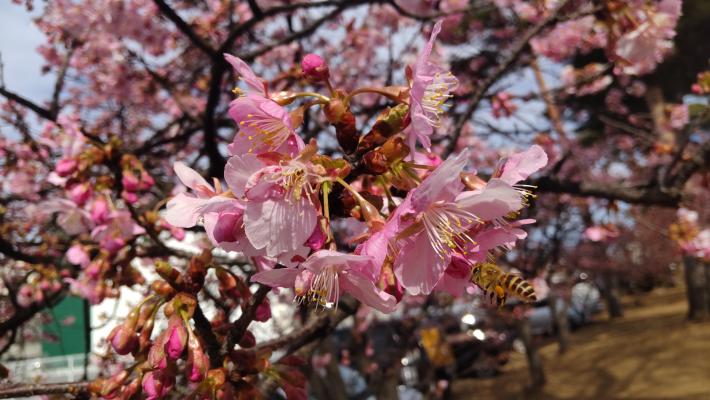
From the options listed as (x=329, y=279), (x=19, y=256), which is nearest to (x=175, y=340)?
(x=329, y=279)

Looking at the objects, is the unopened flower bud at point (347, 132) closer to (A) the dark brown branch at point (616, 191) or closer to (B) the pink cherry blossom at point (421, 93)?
(B) the pink cherry blossom at point (421, 93)

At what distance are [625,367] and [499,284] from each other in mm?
9534

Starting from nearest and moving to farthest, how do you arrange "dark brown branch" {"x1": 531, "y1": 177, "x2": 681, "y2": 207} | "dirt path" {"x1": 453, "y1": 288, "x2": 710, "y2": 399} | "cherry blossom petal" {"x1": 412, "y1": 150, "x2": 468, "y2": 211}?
"cherry blossom petal" {"x1": 412, "y1": 150, "x2": 468, "y2": 211}
"dark brown branch" {"x1": 531, "y1": 177, "x2": 681, "y2": 207}
"dirt path" {"x1": 453, "y1": 288, "x2": 710, "y2": 399}

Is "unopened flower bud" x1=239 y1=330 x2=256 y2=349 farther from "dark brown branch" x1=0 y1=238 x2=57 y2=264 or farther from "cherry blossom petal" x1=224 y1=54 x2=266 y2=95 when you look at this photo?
"dark brown branch" x1=0 y1=238 x2=57 y2=264

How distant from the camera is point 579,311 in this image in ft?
52.2

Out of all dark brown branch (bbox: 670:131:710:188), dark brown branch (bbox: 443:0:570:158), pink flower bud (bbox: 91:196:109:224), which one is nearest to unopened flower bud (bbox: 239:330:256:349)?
pink flower bud (bbox: 91:196:109:224)

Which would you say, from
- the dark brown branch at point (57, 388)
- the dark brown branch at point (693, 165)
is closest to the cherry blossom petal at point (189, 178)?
the dark brown branch at point (57, 388)

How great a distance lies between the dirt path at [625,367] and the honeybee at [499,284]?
7021 millimetres

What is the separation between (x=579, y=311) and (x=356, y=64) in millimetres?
13481

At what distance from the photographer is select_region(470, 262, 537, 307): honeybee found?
1.21 metres

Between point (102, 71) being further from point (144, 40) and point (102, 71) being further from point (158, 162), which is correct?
point (158, 162)

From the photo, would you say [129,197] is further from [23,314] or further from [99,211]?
[23,314]

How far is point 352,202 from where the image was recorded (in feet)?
2.82

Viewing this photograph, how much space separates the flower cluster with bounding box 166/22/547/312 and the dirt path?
305 inches
